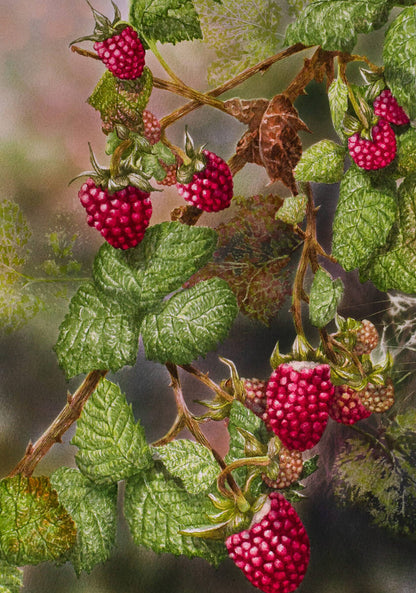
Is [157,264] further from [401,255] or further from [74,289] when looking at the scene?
[401,255]

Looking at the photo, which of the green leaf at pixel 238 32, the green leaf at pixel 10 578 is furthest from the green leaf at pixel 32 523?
the green leaf at pixel 238 32

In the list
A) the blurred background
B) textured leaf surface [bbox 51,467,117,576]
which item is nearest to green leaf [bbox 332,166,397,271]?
the blurred background

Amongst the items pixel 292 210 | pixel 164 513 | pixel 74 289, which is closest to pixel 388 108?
pixel 292 210

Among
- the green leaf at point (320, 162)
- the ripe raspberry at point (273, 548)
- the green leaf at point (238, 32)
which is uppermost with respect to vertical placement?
the green leaf at point (238, 32)

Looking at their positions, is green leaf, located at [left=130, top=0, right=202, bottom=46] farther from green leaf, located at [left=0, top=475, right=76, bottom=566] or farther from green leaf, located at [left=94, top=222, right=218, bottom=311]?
green leaf, located at [left=0, top=475, right=76, bottom=566]

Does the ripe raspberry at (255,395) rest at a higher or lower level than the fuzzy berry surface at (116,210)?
lower

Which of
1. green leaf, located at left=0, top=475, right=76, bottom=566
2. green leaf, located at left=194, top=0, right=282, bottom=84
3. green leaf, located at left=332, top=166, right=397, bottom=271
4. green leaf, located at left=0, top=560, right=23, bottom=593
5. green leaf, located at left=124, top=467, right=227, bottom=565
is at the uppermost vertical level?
green leaf, located at left=194, top=0, right=282, bottom=84

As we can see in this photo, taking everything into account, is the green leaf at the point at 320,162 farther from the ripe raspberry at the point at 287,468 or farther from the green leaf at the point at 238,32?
the ripe raspberry at the point at 287,468
